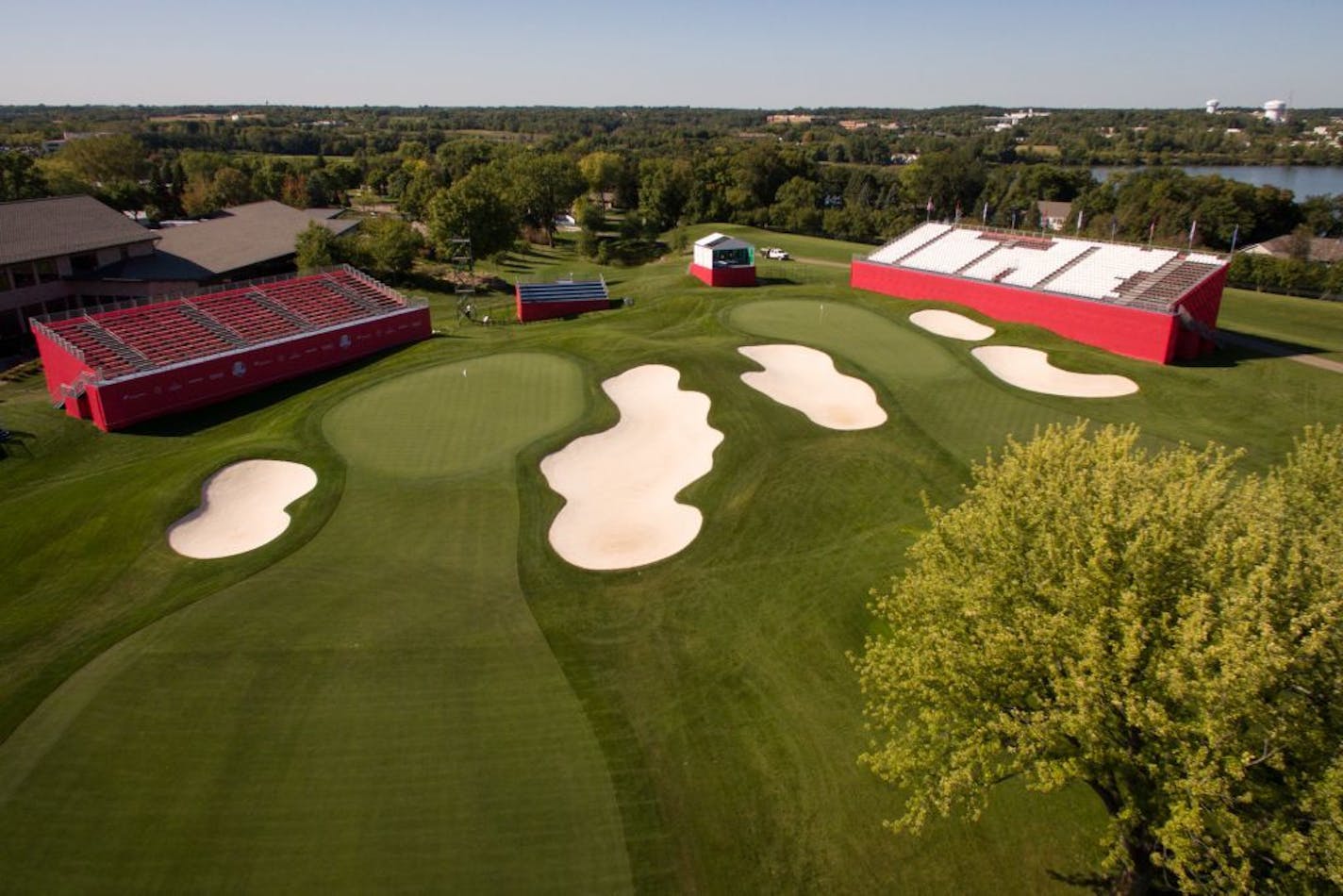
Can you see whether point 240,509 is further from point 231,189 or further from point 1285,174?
point 1285,174

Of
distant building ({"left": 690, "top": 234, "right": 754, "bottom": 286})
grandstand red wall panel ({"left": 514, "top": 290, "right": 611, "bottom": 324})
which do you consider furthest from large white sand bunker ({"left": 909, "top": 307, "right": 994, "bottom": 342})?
grandstand red wall panel ({"left": 514, "top": 290, "right": 611, "bottom": 324})

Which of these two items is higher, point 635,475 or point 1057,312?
point 1057,312

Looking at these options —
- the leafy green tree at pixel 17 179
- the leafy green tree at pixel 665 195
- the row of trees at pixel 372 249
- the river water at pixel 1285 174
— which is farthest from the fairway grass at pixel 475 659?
the river water at pixel 1285 174

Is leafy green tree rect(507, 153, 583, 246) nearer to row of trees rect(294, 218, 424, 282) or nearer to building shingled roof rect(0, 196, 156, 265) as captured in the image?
row of trees rect(294, 218, 424, 282)

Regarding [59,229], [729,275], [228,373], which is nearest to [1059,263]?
[729,275]

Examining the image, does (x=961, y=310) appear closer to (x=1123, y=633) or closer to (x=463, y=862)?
(x=1123, y=633)

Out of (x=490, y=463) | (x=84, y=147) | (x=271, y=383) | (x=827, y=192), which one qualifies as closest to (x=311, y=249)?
(x=271, y=383)
